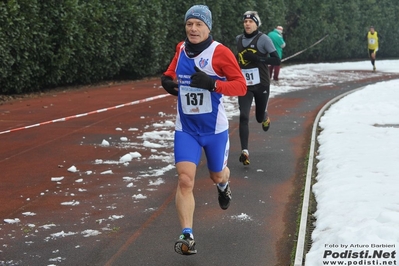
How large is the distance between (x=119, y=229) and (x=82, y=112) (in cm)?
914

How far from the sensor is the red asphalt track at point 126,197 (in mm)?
6023

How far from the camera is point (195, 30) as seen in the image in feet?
19.6

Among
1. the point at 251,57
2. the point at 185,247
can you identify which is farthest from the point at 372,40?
the point at 185,247

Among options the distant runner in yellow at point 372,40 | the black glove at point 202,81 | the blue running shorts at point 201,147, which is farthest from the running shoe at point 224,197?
the distant runner in yellow at point 372,40

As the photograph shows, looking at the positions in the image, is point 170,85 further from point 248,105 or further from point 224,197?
point 248,105

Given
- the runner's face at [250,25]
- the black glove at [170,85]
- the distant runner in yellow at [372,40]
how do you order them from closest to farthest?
the black glove at [170,85], the runner's face at [250,25], the distant runner in yellow at [372,40]

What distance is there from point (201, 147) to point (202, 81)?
659 millimetres

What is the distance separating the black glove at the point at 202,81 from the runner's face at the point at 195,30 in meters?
0.32

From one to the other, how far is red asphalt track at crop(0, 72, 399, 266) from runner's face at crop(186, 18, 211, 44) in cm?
182

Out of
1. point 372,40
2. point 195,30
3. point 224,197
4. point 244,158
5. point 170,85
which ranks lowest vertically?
point 372,40

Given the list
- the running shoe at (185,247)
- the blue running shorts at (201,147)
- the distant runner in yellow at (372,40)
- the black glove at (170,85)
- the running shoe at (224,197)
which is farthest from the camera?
the distant runner in yellow at (372,40)

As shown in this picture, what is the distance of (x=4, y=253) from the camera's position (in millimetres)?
5891

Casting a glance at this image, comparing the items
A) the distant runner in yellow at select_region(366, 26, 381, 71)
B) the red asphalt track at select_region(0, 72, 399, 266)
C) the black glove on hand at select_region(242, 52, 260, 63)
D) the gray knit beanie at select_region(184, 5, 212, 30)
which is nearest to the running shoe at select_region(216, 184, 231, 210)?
the red asphalt track at select_region(0, 72, 399, 266)

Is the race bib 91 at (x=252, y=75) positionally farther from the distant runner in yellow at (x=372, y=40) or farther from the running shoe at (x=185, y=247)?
the distant runner in yellow at (x=372, y=40)
